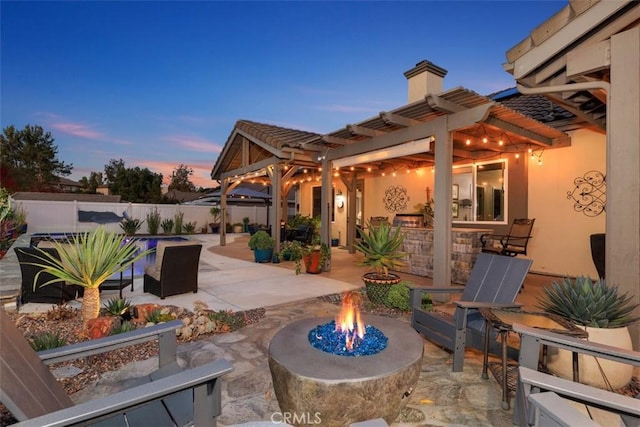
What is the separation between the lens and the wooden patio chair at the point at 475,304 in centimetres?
248

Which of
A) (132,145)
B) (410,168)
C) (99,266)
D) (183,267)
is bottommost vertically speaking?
(183,267)

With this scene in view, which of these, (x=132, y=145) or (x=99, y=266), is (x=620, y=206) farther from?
(x=132, y=145)

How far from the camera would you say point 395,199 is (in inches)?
385

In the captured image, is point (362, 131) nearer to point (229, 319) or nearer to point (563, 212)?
point (229, 319)

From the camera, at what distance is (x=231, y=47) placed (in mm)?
10789

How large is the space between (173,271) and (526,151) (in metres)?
7.62

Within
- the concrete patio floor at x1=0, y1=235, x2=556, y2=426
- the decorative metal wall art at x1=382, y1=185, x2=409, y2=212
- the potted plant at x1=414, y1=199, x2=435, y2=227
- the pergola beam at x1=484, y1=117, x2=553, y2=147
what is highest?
the pergola beam at x1=484, y1=117, x2=553, y2=147

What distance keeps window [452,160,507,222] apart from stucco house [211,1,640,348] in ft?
0.09

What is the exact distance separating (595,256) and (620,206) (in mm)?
2970

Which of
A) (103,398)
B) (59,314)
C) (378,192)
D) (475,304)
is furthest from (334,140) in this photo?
(103,398)

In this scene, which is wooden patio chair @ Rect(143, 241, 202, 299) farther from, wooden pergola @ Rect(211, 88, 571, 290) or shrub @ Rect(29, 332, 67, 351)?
wooden pergola @ Rect(211, 88, 571, 290)

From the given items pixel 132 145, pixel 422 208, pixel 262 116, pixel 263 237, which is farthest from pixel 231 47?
pixel 132 145

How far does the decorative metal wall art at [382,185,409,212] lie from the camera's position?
Answer: 9500 mm

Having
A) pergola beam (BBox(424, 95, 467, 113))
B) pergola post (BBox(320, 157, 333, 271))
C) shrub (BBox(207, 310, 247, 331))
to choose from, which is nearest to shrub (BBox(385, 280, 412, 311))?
shrub (BBox(207, 310, 247, 331))
